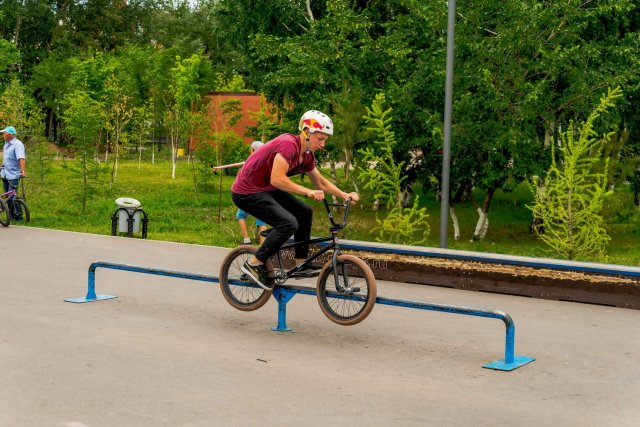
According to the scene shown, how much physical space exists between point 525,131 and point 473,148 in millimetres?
1154

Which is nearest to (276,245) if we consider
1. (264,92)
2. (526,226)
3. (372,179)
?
(372,179)

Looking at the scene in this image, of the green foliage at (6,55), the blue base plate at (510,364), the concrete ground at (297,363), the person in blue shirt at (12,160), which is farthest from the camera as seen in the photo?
the green foliage at (6,55)

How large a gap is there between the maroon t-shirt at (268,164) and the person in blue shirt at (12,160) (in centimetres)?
1100

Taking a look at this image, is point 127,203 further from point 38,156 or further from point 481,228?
point 38,156

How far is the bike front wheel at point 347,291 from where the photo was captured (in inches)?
326

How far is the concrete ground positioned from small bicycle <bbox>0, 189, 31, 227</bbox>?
715 cm

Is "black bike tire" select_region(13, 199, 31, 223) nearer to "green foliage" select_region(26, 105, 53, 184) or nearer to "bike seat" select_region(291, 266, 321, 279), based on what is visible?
"green foliage" select_region(26, 105, 53, 184)

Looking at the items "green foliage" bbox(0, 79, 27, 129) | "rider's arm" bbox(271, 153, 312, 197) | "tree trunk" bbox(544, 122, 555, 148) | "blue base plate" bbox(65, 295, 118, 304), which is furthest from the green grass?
"rider's arm" bbox(271, 153, 312, 197)

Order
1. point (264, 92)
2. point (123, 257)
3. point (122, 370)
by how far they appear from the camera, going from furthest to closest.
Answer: point (264, 92)
point (123, 257)
point (122, 370)

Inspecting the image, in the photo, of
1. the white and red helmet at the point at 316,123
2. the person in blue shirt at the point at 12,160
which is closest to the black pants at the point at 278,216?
the white and red helmet at the point at 316,123

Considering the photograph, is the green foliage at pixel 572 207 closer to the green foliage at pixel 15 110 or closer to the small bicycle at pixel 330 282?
the small bicycle at pixel 330 282

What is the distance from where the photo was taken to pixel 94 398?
6.36 meters

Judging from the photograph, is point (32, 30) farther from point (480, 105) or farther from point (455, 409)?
point (455, 409)

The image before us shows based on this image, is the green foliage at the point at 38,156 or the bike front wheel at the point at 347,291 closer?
the bike front wheel at the point at 347,291
